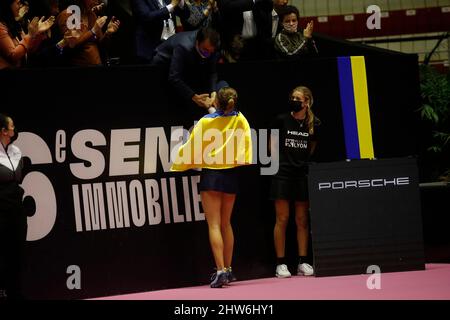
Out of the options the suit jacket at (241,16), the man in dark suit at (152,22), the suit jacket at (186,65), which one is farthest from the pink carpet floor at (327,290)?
the suit jacket at (241,16)

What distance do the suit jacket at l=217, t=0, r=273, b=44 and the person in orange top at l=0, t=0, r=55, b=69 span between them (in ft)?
6.30

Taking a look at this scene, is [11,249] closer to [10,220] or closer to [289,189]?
[10,220]

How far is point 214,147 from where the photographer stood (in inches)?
318

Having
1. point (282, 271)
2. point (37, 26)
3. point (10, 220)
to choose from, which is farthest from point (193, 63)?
point (10, 220)

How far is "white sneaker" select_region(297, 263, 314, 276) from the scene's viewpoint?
870 centimetres

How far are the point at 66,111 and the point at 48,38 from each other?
92 centimetres

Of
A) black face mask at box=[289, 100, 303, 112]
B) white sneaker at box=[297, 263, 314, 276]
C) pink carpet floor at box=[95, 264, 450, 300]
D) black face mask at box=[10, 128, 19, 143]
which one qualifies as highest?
black face mask at box=[289, 100, 303, 112]

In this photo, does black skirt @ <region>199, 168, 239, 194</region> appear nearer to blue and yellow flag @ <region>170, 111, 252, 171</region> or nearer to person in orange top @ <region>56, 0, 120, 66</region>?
blue and yellow flag @ <region>170, 111, 252, 171</region>

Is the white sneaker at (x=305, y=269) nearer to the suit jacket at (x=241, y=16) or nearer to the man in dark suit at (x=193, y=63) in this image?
the man in dark suit at (x=193, y=63)

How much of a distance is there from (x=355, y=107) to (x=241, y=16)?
146 cm

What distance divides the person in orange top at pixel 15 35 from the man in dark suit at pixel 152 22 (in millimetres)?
1006

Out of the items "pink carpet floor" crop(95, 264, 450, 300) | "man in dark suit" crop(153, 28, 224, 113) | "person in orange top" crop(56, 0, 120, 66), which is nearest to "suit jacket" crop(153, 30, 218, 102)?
"man in dark suit" crop(153, 28, 224, 113)

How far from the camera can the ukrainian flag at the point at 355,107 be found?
9.01 meters

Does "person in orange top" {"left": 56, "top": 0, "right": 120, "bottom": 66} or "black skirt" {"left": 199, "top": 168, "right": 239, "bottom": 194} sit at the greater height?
"person in orange top" {"left": 56, "top": 0, "right": 120, "bottom": 66}
